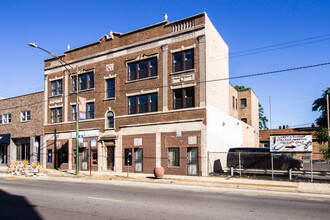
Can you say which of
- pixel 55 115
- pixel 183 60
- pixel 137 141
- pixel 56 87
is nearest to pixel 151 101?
pixel 137 141

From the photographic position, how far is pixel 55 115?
33.8 m

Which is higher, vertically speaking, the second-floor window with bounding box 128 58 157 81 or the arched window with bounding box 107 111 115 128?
the second-floor window with bounding box 128 58 157 81

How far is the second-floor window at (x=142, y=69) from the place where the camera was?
1044 inches

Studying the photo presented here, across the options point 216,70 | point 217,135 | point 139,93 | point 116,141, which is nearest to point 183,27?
point 216,70

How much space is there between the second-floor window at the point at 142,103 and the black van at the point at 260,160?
7920 millimetres

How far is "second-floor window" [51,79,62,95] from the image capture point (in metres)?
33.7

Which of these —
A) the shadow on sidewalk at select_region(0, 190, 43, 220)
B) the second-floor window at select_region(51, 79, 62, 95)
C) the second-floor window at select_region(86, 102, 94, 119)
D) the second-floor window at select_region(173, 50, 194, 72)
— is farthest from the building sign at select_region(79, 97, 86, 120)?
the shadow on sidewalk at select_region(0, 190, 43, 220)


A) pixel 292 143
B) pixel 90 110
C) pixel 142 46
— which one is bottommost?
pixel 292 143

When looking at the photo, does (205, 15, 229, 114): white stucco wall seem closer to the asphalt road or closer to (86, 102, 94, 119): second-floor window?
(86, 102, 94, 119): second-floor window

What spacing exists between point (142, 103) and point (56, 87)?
42.0 ft

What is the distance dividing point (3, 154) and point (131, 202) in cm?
3616

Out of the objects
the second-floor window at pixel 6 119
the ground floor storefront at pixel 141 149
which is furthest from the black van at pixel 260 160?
the second-floor window at pixel 6 119

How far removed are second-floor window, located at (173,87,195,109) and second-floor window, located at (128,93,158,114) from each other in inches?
80.4

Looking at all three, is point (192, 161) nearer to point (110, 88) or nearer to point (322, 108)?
point (110, 88)
